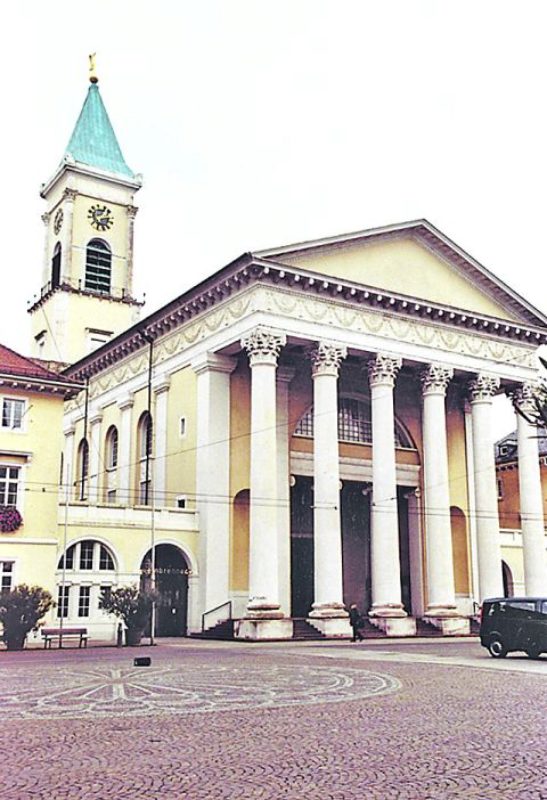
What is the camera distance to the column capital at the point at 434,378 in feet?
142

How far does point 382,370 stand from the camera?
41344 millimetres

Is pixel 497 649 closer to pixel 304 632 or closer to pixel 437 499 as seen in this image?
pixel 304 632

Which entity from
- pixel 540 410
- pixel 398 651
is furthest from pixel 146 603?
pixel 540 410

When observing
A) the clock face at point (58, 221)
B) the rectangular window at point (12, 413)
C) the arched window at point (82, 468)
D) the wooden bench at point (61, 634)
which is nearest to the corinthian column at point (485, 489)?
the wooden bench at point (61, 634)

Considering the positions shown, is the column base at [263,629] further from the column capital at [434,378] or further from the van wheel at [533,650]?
the column capital at [434,378]

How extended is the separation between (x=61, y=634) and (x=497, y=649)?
1446 centimetres

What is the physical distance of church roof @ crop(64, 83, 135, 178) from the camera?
6216 centimetres

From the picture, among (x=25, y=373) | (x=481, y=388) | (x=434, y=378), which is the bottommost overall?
(x=25, y=373)

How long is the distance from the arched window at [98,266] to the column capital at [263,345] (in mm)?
25027

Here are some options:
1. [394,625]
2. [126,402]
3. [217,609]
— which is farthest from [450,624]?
[126,402]

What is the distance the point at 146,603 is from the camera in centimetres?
3344

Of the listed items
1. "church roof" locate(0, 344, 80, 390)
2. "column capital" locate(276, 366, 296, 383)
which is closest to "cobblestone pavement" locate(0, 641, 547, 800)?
"church roof" locate(0, 344, 80, 390)

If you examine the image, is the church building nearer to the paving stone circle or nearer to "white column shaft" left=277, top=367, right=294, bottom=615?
"white column shaft" left=277, top=367, right=294, bottom=615

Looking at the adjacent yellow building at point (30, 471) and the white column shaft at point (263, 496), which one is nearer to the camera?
the adjacent yellow building at point (30, 471)
